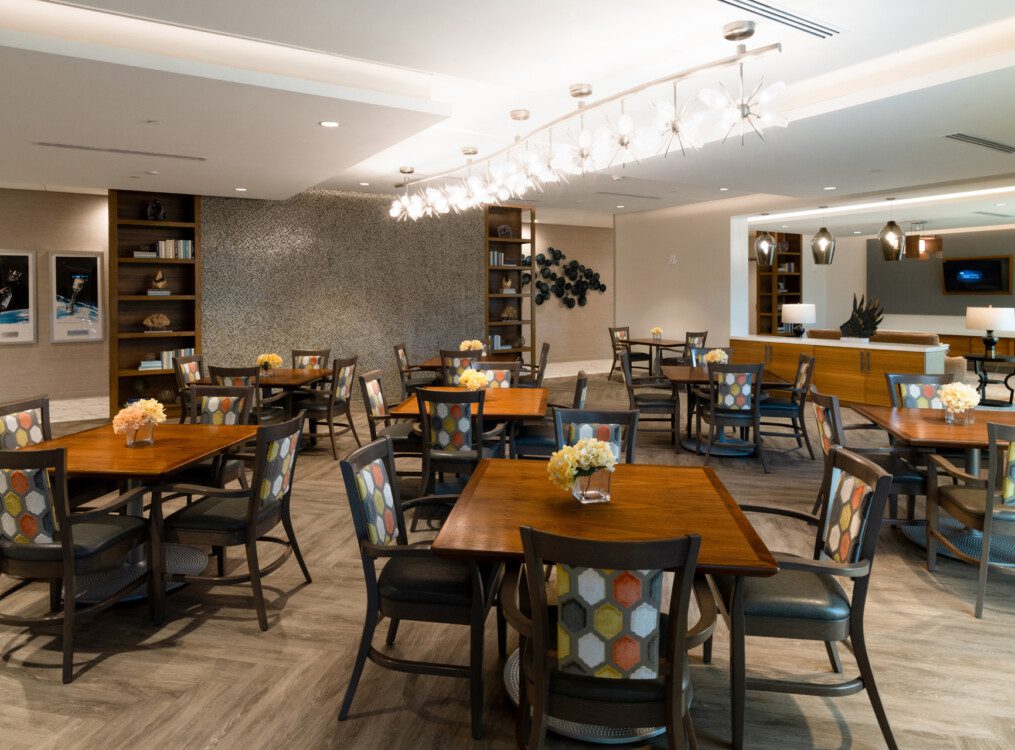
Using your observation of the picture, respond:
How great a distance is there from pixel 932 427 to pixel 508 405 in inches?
101

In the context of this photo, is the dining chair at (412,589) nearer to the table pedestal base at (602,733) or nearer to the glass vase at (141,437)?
the table pedestal base at (602,733)

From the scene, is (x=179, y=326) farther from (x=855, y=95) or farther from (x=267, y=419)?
(x=855, y=95)

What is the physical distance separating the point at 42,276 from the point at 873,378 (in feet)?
37.3

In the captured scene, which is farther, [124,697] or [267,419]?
[267,419]

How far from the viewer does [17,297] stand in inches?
395

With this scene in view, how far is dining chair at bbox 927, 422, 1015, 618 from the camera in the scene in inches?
128

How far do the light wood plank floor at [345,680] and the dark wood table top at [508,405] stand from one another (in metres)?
1.36

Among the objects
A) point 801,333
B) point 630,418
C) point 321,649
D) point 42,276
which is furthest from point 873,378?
point 42,276

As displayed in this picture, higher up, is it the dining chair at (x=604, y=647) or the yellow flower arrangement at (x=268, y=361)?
the yellow flower arrangement at (x=268, y=361)

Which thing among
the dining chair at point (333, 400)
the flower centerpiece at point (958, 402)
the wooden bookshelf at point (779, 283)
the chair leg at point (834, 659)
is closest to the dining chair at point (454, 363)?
the dining chair at point (333, 400)

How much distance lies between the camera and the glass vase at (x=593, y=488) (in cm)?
264

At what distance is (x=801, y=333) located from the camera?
10539mm

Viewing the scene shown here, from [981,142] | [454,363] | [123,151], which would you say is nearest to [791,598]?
[454,363]

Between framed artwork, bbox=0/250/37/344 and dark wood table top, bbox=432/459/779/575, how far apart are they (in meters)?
9.66
